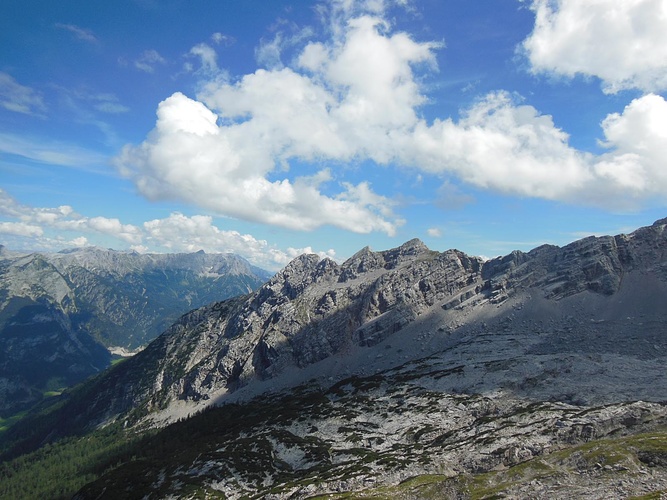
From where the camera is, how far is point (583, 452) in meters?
75.1

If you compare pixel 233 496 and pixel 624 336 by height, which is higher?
pixel 624 336

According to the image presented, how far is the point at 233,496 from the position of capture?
339 ft

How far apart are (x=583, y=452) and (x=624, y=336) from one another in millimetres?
122659

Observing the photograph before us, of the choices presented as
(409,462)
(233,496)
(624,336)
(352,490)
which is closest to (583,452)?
(409,462)

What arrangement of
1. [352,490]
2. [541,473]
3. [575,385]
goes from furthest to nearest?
[575,385] → [352,490] → [541,473]

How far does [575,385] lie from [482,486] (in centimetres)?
7755

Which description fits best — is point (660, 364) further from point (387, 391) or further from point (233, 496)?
point (233, 496)

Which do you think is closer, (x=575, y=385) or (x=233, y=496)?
(x=233, y=496)

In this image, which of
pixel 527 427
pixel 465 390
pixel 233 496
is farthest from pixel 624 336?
pixel 233 496

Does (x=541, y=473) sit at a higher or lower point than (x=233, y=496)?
higher

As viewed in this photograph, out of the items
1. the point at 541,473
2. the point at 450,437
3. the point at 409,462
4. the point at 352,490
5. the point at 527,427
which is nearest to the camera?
the point at 541,473

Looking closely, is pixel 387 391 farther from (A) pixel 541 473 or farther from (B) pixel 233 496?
(A) pixel 541 473

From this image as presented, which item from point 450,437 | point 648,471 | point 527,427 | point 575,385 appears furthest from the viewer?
point 575,385

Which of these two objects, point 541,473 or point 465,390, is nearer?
point 541,473
